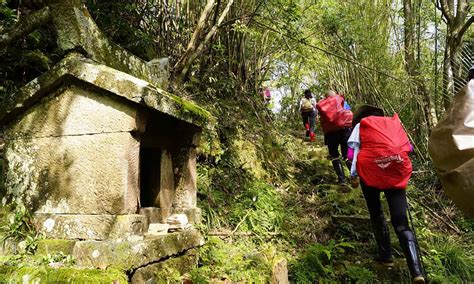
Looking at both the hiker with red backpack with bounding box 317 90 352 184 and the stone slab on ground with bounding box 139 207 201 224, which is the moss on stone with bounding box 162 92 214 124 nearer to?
the stone slab on ground with bounding box 139 207 201 224

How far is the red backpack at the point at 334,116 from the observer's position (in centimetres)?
597

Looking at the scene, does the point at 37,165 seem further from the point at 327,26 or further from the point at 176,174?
the point at 327,26

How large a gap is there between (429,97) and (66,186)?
6.75 m

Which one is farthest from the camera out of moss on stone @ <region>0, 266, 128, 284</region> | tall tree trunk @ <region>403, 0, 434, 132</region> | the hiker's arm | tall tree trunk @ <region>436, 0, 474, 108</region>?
tall tree trunk @ <region>403, 0, 434, 132</region>

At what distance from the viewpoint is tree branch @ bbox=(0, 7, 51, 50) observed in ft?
8.89

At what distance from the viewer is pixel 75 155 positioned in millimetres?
2791

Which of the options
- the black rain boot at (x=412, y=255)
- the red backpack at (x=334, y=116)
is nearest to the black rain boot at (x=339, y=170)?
the red backpack at (x=334, y=116)

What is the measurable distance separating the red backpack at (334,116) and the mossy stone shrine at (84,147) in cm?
355

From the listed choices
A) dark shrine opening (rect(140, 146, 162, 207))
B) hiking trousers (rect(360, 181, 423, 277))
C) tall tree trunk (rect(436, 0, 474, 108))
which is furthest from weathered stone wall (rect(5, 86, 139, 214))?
tall tree trunk (rect(436, 0, 474, 108))

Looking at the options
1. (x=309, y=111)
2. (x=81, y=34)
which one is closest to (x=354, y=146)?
(x=81, y=34)

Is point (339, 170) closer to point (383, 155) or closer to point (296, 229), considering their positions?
point (296, 229)

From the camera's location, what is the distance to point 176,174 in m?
3.63

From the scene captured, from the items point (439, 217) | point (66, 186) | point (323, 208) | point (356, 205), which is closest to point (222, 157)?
point (323, 208)

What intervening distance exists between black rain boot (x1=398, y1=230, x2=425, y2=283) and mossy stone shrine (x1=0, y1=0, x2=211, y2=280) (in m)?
2.20
